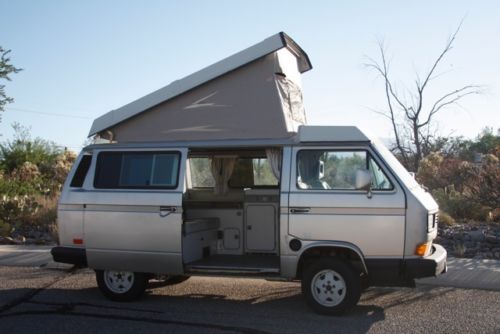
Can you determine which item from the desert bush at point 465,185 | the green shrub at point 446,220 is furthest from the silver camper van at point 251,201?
the desert bush at point 465,185

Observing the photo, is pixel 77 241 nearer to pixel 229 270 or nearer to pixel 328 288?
pixel 229 270

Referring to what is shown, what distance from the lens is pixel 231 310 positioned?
7.67m

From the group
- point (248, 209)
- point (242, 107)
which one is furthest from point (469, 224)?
point (242, 107)

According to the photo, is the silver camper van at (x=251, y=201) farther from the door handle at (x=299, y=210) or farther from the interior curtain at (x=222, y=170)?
the interior curtain at (x=222, y=170)

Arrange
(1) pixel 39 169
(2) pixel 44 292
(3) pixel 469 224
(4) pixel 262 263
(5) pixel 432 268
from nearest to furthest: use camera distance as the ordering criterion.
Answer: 1. (5) pixel 432 268
2. (4) pixel 262 263
3. (2) pixel 44 292
4. (3) pixel 469 224
5. (1) pixel 39 169

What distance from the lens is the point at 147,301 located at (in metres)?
8.20

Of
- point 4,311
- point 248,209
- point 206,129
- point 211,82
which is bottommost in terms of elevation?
point 4,311

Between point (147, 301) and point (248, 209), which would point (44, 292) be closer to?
point (147, 301)

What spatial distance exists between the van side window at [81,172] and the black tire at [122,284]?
1324mm

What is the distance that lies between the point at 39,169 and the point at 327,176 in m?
20.5

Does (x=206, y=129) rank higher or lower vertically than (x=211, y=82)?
lower

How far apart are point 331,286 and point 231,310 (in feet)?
4.63

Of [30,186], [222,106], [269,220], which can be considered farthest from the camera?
[30,186]

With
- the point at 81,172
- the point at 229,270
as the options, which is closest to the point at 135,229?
the point at 81,172
